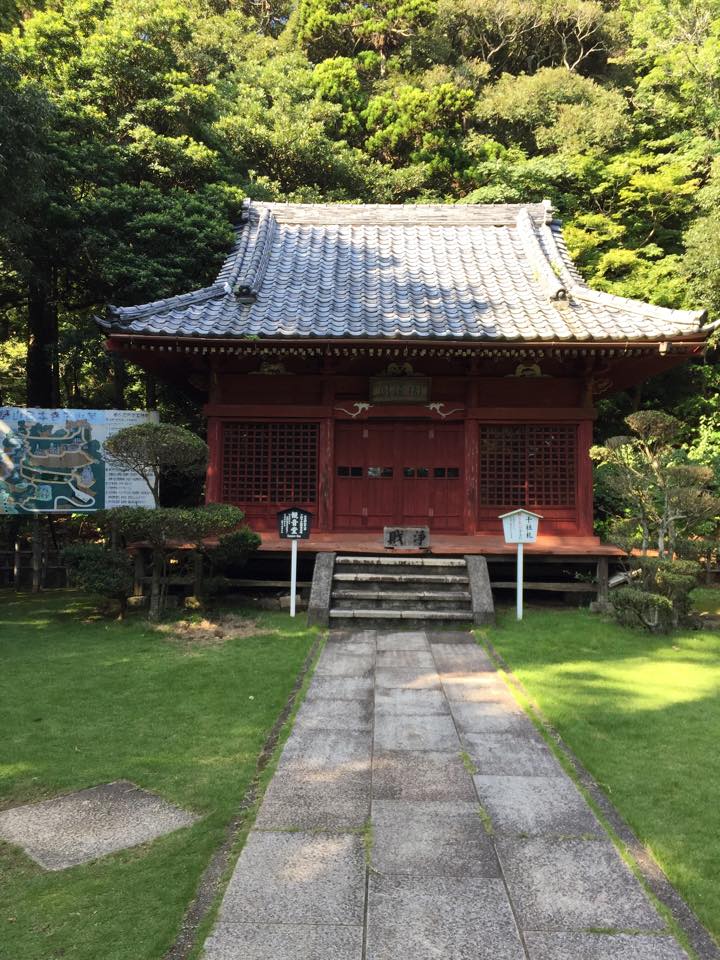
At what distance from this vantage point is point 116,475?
424 inches

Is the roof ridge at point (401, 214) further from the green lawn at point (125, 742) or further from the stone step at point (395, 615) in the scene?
the green lawn at point (125, 742)

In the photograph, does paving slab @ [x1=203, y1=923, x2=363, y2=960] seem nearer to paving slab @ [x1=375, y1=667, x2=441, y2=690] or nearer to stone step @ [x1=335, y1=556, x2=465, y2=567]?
paving slab @ [x1=375, y1=667, x2=441, y2=690]

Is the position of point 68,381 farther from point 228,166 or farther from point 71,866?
point 71,866

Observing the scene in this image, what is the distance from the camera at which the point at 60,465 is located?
10555 millimetres

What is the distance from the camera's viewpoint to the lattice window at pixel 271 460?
449 inches

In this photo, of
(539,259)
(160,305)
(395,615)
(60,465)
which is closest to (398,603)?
(395,615)

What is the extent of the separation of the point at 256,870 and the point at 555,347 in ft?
29.1

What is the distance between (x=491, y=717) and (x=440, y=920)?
8.65 ft

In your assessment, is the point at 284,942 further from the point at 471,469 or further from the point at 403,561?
the point at 471,469

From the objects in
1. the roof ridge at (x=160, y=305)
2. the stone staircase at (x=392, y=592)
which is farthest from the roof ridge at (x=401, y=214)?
the stone staircase at (x=392, y=592)

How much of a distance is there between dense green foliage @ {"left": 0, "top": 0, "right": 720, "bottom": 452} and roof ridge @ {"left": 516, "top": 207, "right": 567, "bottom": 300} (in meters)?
3.49

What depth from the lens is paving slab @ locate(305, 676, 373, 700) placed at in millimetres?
5461

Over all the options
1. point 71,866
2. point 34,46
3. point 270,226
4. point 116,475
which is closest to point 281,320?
point 116,475

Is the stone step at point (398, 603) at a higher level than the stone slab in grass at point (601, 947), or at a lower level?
→ higher
